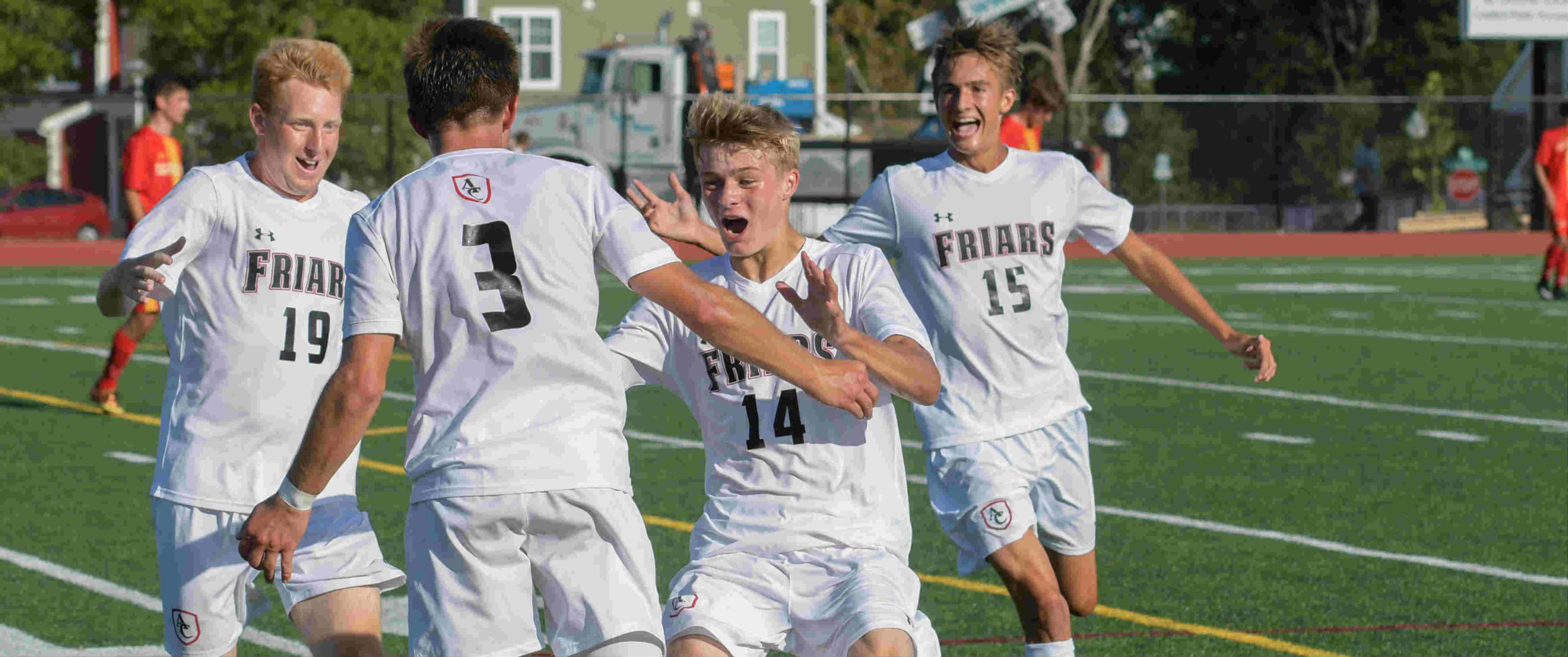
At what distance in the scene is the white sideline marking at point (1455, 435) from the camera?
1130cm

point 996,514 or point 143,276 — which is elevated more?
point 143,276

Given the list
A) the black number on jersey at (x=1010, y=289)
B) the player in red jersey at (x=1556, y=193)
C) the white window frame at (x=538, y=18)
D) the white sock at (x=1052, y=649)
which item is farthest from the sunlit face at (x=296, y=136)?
the white window frame at (x=538, y=18)

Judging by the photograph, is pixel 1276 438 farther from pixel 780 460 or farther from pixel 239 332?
pixel 239 332

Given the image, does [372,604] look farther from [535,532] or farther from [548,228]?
[548,228]

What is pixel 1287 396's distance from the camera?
43.3 ft

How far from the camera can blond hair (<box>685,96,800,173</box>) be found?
440 cm

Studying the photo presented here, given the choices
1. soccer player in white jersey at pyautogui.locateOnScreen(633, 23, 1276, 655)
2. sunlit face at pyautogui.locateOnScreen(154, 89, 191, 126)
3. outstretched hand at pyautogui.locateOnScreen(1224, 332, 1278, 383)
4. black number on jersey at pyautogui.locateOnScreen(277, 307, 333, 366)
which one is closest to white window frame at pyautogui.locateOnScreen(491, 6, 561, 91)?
sunlit face at pyautogui.locateOnScreen(154, 89, 191, 126)

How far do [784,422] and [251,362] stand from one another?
53.4 inches

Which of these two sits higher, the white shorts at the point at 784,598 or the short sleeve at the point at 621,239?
the short sleeve at the point at 621,239

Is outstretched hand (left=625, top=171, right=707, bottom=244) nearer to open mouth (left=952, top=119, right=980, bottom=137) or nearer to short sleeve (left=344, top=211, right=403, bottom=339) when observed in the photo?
short sleeve (left=344, top=211, right=403, bottom=339)

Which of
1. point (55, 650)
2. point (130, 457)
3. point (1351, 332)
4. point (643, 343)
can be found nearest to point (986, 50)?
point (643, 343)

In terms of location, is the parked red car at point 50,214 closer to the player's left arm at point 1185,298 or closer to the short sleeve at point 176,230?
the player's left arm at point 1185,298

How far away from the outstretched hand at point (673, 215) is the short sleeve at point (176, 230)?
41.8 inches

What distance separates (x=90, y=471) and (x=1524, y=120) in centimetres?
3079
